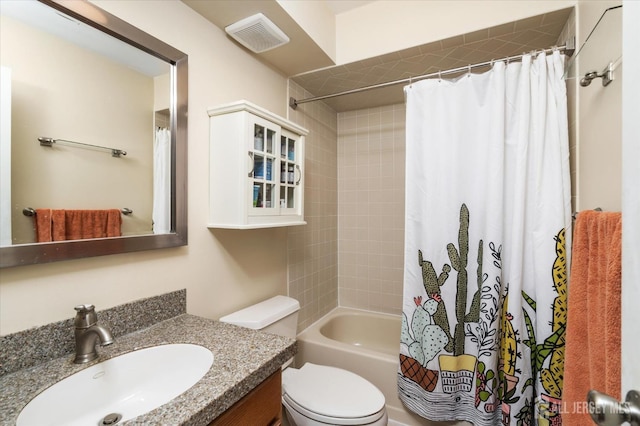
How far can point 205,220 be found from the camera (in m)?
1.35

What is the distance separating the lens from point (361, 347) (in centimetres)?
206

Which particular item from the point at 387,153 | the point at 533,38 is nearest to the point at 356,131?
the point at 387,153

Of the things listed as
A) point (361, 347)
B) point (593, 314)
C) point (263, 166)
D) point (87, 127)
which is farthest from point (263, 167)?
point (361, 347)

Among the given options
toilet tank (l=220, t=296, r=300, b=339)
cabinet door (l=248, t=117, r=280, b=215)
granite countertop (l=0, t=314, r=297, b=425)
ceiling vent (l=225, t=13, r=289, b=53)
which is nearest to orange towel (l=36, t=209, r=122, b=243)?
granite countertop (l=0, t=314, r=297, b=425)

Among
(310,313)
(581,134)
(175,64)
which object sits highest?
(175,64)

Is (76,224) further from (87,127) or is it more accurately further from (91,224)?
(87,127)

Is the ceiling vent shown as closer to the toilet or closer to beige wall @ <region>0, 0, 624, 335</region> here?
beige wall @ <region>0, 0, 624, 335</region>

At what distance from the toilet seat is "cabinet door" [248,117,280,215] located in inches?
34.3

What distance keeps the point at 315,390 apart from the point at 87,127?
1.43 m

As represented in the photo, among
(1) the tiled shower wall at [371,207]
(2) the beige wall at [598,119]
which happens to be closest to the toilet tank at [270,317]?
(1) the tiled shower wall at [371,207]

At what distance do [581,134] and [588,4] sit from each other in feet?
1.69

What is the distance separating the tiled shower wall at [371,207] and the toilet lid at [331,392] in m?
1.11

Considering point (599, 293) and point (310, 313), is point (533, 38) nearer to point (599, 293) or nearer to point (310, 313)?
point (599, 293)

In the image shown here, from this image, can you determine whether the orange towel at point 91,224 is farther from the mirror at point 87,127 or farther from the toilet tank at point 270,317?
the toilet tank at point 270,317
